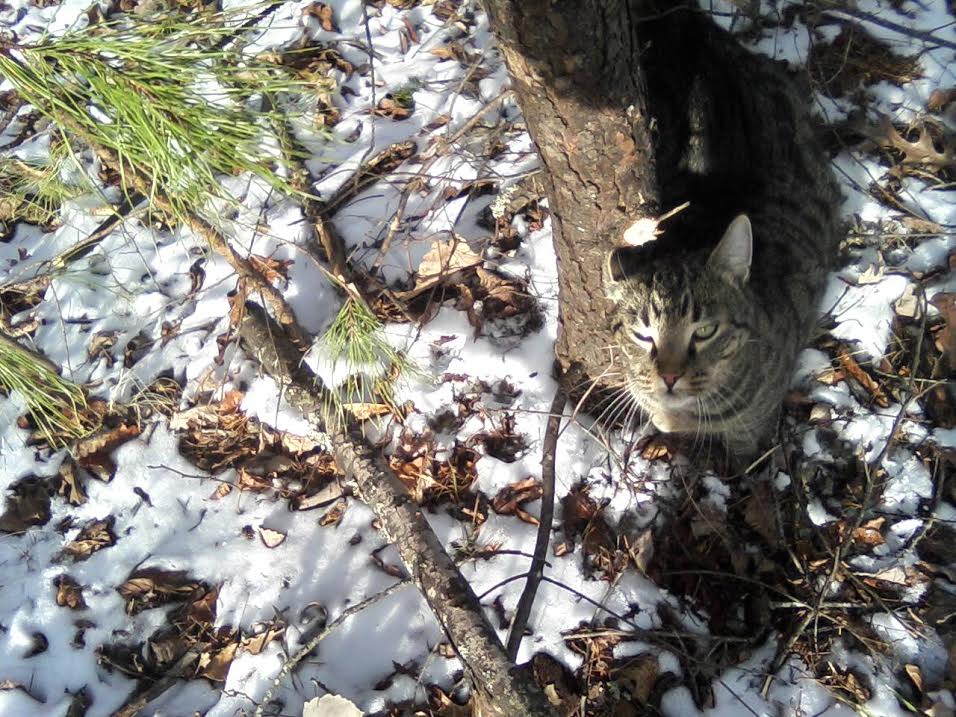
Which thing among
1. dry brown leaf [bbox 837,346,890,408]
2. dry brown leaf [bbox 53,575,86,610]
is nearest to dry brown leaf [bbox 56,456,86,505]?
dry brown leaf [bbox 53,575,86,610]

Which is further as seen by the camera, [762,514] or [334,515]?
[334,515]

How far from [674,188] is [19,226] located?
2593 mm

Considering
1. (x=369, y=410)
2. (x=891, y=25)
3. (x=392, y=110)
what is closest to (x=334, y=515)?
(x=369, y=410)

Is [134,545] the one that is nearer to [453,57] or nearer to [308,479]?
[308,479]

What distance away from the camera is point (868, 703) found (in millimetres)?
1873

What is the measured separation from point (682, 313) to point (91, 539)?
2.00 meters

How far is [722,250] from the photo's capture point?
74.3 inches

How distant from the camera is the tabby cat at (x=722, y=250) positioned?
1940mm

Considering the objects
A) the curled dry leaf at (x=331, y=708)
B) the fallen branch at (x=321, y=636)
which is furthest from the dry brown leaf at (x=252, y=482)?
the curled dry leaf at (x=331, y=708)

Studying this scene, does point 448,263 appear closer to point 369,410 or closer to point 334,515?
point 369,410

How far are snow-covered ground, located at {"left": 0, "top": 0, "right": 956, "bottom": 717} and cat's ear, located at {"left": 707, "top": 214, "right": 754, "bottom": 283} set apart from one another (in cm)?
60

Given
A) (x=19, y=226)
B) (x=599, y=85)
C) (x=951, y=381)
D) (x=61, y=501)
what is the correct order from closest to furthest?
Answer: 1. (x=599, y=85)
2. (x=951, y=381)
3. (x=61, y=501)
4. (x=19, y=226)

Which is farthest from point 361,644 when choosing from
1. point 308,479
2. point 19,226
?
point 19,226

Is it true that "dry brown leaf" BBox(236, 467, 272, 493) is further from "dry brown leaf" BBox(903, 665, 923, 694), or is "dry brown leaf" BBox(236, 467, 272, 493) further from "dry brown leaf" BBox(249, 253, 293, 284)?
"dry brown leaf" BBox(903, 665, 923, 694)
